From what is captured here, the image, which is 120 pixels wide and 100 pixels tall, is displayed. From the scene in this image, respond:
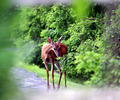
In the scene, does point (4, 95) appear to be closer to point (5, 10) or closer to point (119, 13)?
point (5, 10)

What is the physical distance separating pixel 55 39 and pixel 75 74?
0.56 metres

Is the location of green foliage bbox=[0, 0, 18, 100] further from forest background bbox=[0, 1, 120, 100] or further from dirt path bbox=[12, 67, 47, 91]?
forest background bbox=[0, 1, 120, 100]

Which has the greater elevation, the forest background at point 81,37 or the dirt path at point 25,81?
the forest background at point 81,37

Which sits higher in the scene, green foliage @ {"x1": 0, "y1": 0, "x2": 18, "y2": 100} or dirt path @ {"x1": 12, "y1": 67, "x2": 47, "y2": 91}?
green foliage @ {"x1": 0, "y1": 0, "x2": 18, "y2": 100}

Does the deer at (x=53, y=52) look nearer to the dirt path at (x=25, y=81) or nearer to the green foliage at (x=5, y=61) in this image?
the dirt path at (x=25, y=81)

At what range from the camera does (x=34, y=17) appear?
6.97ft

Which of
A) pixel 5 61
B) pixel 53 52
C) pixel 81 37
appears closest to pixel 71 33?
pixel 81 37

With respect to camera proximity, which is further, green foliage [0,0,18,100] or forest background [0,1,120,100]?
forest background [0,1,120,100]

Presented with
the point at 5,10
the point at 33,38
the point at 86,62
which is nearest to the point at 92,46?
the point at 86,62

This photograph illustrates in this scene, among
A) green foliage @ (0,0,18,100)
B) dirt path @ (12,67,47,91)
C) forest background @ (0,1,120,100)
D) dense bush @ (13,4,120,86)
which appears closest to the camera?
green foliage @ (0,0,18,100)

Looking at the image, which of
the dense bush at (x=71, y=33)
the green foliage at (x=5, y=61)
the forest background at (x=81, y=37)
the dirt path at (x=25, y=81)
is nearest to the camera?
the green foliage at (x=5, y=61)

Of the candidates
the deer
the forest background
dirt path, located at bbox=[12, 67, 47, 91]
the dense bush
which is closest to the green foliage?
dirt path, located at bbox=[12, 67, 47, 91]

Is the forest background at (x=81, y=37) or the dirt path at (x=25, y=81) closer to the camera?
the dirt path at (x=25, y=81)

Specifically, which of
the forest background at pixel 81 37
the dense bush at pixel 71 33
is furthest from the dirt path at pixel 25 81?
the dense bush at pixel 71 33
